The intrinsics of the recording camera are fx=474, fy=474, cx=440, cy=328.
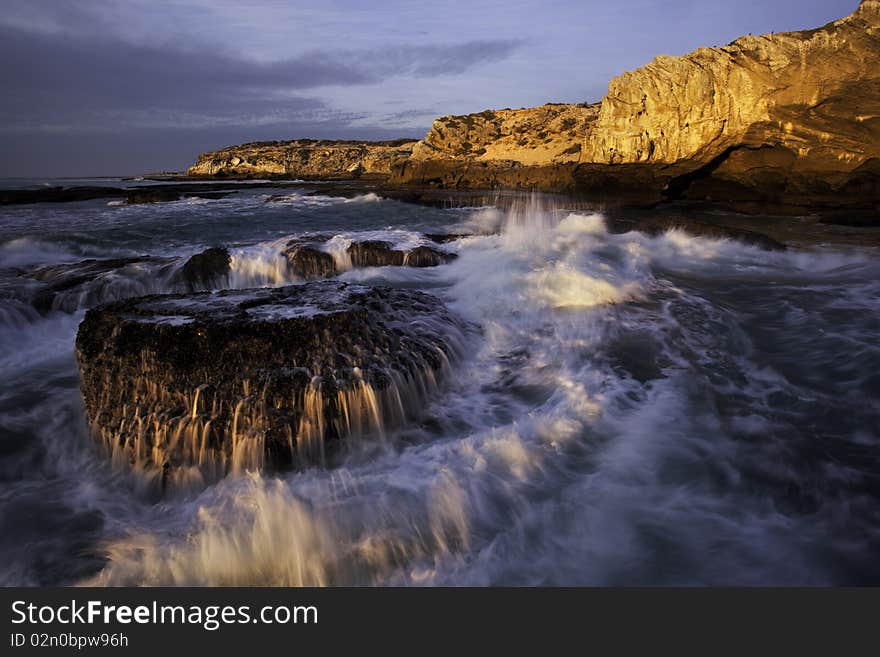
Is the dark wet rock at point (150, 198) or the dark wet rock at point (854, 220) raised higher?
the dark wet rock at point (150, 198)

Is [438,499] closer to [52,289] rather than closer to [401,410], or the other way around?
[401,410]

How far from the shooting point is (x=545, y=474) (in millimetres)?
3201

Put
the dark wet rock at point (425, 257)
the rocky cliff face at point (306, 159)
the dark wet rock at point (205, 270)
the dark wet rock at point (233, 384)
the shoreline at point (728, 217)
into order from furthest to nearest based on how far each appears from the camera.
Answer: the rocky cliff face at point (306, 159), the shoreline at point (728, 217), the dark wet rock at point (425, 257), the dark wet rock at point (205, 270), the dark wet rock at point (233, 384)

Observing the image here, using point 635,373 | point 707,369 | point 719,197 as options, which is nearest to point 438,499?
point 635,373

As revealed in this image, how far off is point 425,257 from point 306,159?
82588 mm

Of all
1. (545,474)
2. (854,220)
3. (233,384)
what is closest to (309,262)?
(233,384)

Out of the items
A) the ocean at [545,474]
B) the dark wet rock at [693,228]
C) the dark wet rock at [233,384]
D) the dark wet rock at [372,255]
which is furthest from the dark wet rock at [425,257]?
the dark wet rock at [693,228]

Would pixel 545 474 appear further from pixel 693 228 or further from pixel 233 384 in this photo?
pixel 693 228

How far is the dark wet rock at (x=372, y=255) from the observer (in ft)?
30.6

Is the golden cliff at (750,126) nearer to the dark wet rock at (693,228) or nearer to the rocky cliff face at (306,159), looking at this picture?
the dark wet rock at (693,228)

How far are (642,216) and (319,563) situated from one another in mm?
17593

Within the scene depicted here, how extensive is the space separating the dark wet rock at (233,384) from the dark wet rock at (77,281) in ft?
13.5

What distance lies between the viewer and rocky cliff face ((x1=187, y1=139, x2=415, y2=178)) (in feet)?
246

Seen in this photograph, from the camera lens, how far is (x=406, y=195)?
27.7 meters
